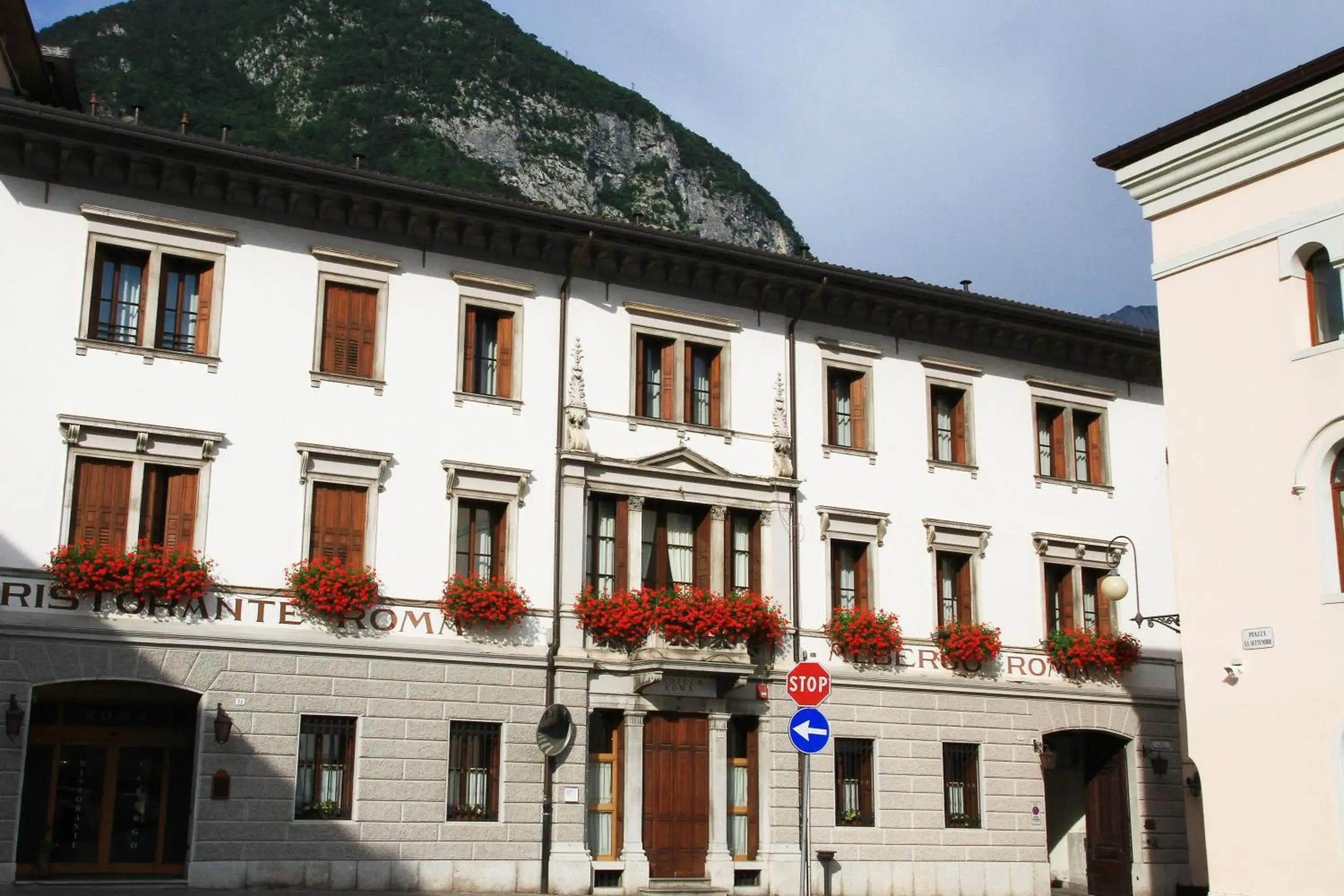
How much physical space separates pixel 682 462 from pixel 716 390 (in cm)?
191

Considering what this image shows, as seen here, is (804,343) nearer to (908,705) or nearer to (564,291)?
(564,291)

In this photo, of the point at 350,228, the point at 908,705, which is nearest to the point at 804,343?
the point at 908,705

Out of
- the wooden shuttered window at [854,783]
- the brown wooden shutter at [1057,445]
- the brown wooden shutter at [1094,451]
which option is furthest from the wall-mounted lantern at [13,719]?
the brown wooden shutter at [1094,451]


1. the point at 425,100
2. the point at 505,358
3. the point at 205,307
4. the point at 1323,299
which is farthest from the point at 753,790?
the point at 425,100

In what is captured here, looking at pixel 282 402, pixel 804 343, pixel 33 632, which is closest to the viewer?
pixel 33 632

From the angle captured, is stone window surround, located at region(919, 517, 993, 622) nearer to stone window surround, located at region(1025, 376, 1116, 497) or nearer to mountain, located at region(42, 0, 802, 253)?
stone window surround, located at region(1025, 376, 1116, 497)

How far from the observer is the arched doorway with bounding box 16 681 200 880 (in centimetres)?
2450

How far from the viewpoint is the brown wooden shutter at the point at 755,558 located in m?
29.5

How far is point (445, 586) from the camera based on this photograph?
1042 inches

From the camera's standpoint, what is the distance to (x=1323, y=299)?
21359mm

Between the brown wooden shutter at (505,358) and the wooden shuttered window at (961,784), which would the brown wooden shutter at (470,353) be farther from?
the wooden shuttered window at (961,784)

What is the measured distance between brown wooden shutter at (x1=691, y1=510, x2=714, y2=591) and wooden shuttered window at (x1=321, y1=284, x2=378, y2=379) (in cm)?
692

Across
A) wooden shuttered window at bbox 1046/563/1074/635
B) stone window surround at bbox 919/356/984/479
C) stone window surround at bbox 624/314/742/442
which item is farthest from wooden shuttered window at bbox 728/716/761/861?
wooden shuttered window at bbox 1046/563/1074/635

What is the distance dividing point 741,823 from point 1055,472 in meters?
10.9
